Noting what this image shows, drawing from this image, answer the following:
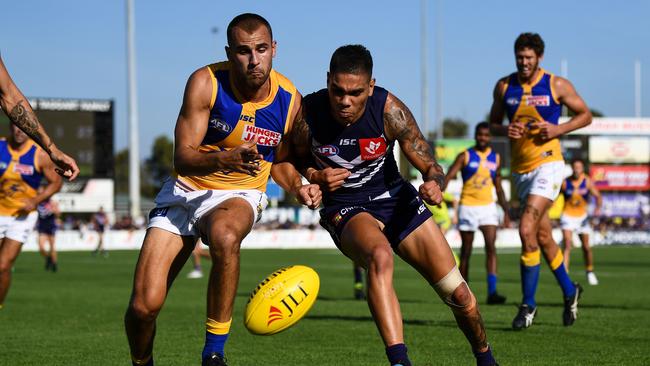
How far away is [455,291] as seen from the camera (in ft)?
23.4

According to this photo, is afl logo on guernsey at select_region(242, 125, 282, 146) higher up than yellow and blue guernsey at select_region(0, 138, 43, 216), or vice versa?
afl logo on guernsey at select_region(242, 125, 282, 146)

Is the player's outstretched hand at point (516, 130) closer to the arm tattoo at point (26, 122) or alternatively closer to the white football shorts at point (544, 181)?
the white football shorts at point (544, 181)

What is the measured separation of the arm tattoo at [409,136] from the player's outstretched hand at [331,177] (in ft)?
1.63

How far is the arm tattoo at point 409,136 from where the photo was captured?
7160 mm

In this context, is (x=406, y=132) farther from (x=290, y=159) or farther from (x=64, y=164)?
(x=64, y=164)

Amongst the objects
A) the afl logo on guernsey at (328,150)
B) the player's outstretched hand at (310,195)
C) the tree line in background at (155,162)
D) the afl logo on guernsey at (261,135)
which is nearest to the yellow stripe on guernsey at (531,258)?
the afl logo on guernsey at (328,150)

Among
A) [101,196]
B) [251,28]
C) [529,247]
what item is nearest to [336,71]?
[251,28]

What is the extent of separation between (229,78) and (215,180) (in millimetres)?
737

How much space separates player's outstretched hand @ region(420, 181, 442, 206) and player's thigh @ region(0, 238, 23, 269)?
7.69 metres

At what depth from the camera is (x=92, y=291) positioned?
18.9m

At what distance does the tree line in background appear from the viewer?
395 ft

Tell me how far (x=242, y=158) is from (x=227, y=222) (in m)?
0.65

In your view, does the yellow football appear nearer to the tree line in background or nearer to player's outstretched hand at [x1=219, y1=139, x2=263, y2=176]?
player's outstretched hand at [x1=219, y1=139, x2=263, y2=176]

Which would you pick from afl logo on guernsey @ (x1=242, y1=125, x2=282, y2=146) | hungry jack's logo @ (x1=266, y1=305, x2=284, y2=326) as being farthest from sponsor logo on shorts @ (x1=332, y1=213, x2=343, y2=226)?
hungry jack's logo @ (x1=266, y1=305, x2=284, y2=326)
